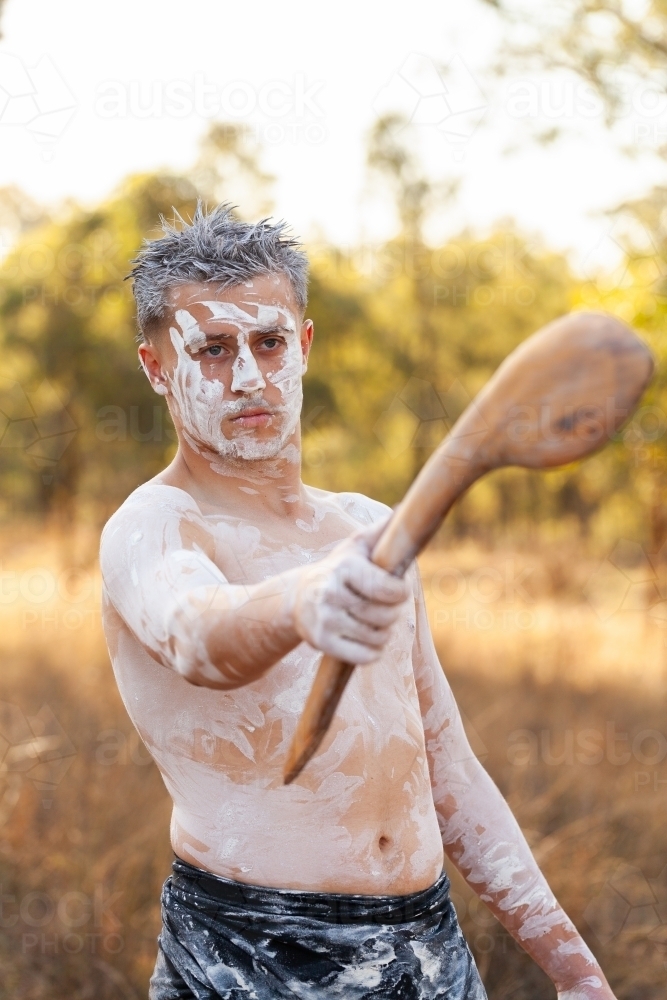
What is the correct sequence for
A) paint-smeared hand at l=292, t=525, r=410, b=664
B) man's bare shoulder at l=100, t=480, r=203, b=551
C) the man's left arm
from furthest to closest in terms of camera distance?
the man's left arm, man's bare shoulder at l=100, t=480, r=203, b=551, paint-smeared hand at l=292, t=525, r=410, b=664

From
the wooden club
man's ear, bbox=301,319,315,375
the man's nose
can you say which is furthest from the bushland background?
the wooden club

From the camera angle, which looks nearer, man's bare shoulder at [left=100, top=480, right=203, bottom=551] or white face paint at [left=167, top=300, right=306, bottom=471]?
man's bare shoulder at [left=100, top=480, right=203, bottom=551]

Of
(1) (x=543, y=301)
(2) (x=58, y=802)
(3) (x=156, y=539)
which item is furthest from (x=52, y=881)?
(1) (x=543, y=301)

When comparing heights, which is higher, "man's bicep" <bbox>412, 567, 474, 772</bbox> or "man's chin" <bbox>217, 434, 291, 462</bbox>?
"man's chin" <bbox>217, 434, 291, 462</bbox>

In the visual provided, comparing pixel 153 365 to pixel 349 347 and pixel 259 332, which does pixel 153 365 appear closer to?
pixel 259 332

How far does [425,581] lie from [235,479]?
7.74 metres

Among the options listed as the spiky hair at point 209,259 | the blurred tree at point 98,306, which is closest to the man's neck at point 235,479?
the spiky hair at point 209,259

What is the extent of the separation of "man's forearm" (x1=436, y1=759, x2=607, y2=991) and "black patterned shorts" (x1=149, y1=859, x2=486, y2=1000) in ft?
0.74

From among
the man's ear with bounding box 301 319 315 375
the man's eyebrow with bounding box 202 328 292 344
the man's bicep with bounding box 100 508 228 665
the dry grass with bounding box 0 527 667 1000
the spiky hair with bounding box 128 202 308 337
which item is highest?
the spiky hair with bounding box 128 202 308 337

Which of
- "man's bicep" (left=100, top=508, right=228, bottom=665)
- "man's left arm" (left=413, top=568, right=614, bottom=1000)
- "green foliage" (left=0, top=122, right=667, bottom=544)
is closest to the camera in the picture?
"man's bicep" (left=100, top=508, right=228, bottom=665)

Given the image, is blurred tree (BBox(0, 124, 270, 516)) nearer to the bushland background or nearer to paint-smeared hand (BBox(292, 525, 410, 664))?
the bushland background

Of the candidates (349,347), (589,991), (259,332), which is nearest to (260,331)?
(259,332)

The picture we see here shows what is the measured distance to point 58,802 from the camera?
3951mm

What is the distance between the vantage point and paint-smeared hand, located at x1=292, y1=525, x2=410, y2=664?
1.04 m
